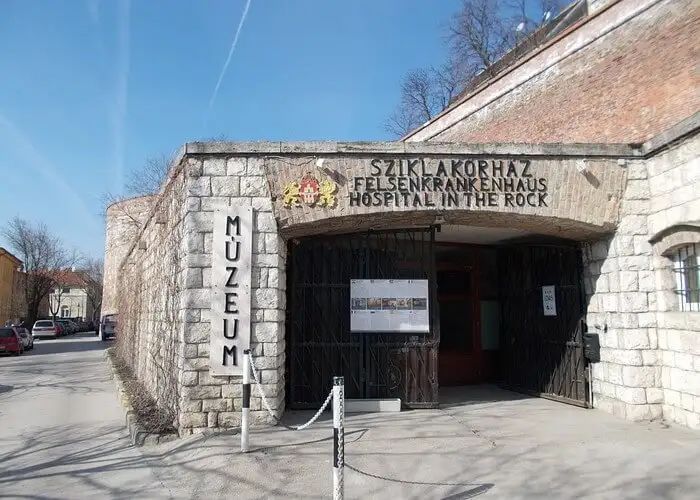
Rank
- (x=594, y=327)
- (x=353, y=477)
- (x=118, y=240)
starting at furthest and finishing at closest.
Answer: (x=118, y=240), (x=594, y=327), (x=353, y=477)

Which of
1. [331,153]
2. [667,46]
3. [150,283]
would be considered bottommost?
[150,283]

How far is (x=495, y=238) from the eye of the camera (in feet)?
36.6

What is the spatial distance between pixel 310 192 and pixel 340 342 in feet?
8.12

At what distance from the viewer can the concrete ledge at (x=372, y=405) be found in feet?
28.8

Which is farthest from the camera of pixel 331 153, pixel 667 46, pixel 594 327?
pixel 667 46

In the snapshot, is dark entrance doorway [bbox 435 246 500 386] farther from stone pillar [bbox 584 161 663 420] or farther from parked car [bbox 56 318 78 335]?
parked car [bbox 56 318 78 335]

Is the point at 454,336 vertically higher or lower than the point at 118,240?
lower

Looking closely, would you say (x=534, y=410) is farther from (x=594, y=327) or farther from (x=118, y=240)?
(x=118, y=240)

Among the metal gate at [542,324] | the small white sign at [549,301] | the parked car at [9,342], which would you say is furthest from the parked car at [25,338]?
the small white sign at [549,301]

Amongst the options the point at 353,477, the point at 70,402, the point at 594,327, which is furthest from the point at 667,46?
the point at 70,402

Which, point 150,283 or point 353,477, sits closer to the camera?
point 353,477

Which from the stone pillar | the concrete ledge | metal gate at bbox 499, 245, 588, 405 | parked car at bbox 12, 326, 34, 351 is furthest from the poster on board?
parked car at bbox 12, 326, 34, 351

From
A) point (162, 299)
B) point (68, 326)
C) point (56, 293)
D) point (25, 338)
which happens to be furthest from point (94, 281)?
point (162, 299)

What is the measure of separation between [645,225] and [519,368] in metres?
3.70
